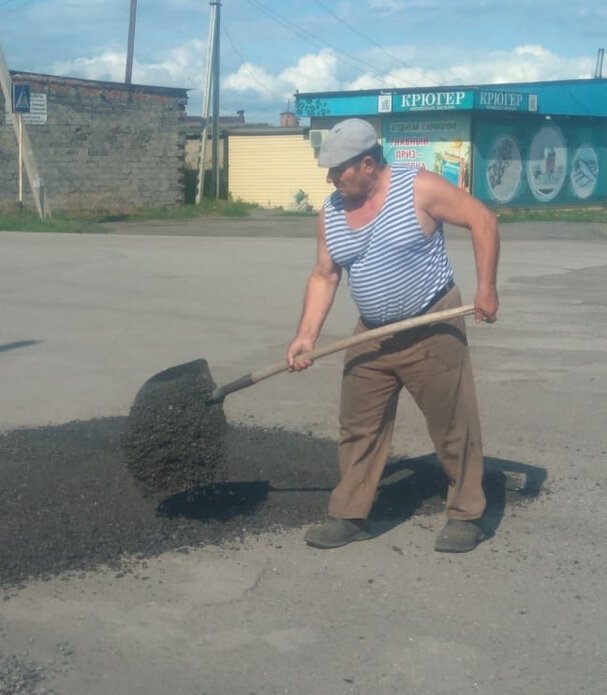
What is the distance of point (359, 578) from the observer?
494 centimetres

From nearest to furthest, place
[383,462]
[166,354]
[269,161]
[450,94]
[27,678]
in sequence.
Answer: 1. [27,678]
2. [383,462]
3. [166,354]
4. [450,94]
5. [269,161]

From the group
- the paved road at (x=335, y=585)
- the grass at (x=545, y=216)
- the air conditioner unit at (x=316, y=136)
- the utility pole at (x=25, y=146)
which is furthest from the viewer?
the air conditioner unit at (x=316, y=136)

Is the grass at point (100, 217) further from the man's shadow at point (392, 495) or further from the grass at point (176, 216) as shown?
the man's shadow at point (392, 495)

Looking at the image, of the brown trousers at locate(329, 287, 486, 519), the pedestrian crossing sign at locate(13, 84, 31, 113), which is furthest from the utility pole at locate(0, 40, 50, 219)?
the brown trousers at locate(329, 287, 486, 519)

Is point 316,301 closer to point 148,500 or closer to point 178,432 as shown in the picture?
A: point 178,432

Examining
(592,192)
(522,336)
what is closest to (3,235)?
(522,336)

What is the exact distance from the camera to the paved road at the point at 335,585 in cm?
406

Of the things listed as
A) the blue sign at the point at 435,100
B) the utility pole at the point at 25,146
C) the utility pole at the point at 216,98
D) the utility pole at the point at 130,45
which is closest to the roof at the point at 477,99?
the blue sign at the point at 435,100

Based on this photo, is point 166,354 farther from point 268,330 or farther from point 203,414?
point 203,414

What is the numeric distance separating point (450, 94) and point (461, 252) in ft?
55.5

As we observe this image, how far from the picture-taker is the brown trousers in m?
5.18

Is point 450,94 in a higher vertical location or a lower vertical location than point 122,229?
higher

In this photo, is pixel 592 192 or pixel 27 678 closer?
pixel 27 678

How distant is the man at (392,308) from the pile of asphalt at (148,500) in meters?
0.36
